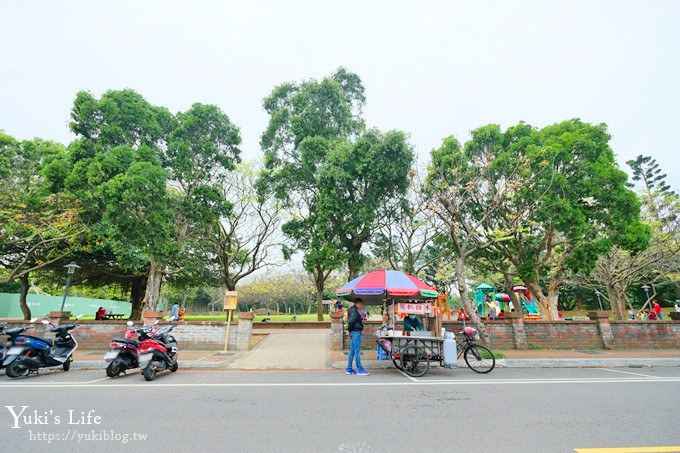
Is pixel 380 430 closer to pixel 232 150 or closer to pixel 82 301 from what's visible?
pixel 232 150

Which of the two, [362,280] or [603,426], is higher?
[362,280]

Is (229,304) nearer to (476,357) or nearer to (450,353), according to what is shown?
(450,353)

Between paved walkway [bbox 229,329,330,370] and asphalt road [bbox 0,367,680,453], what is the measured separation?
1464 millimetres

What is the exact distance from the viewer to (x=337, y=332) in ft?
38.3

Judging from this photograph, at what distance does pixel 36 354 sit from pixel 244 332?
18.8 feet

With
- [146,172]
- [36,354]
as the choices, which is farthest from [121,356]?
[146,172]

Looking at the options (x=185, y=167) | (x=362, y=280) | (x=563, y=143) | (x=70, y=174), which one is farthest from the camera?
(x=185, y=167)

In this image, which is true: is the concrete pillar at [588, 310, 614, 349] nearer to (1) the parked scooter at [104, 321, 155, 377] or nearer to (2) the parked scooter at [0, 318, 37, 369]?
(1) the parked scooter at [104, 321, 155, 377]

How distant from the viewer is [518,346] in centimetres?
1234

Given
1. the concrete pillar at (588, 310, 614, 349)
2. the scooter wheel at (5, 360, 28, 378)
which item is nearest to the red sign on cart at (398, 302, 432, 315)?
the concrete pillar at (588, 310, 614, 349)

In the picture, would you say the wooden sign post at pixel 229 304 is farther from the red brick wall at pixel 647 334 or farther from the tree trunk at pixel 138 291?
the tree trunk at pixel 138 291

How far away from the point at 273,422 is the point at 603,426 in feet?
14.5

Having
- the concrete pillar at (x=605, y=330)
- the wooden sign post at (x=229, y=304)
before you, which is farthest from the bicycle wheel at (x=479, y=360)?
the wooden sign post at (x=229, y=304)

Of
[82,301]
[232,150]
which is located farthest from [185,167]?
[82,301]
